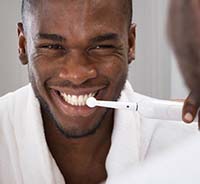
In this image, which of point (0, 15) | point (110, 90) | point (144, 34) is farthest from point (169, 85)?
point (110, 90)

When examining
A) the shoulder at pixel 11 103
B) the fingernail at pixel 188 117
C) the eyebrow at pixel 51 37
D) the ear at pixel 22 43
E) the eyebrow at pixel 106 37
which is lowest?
the shoulder at pixel 11 103

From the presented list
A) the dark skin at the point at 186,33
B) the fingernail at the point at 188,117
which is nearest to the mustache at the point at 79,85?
the fingernail at the point at 188,117

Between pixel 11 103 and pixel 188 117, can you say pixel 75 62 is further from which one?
pixel 188 117

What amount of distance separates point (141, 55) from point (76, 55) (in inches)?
34.0

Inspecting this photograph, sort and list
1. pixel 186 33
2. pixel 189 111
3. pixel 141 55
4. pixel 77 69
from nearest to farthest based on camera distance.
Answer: pixel 186 33, pixel 189 111, pixel 77 69, pixel 141 55

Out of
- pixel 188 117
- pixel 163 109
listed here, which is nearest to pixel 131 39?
pixel 163 109

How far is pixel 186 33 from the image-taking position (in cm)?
27

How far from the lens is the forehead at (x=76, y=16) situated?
84 centimetres

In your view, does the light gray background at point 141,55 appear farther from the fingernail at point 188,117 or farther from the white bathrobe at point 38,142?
the fingernail at point 188,117

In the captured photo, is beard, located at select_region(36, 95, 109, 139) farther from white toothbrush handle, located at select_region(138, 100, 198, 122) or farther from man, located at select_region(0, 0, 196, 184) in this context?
white toothbrush handle, located at select_region(138, 100, 198, 122)

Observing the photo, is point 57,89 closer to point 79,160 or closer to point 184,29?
point 79,160

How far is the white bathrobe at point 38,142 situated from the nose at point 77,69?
0.44 feet

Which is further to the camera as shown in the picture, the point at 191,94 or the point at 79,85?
the point at 79,85

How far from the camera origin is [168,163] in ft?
0.97
